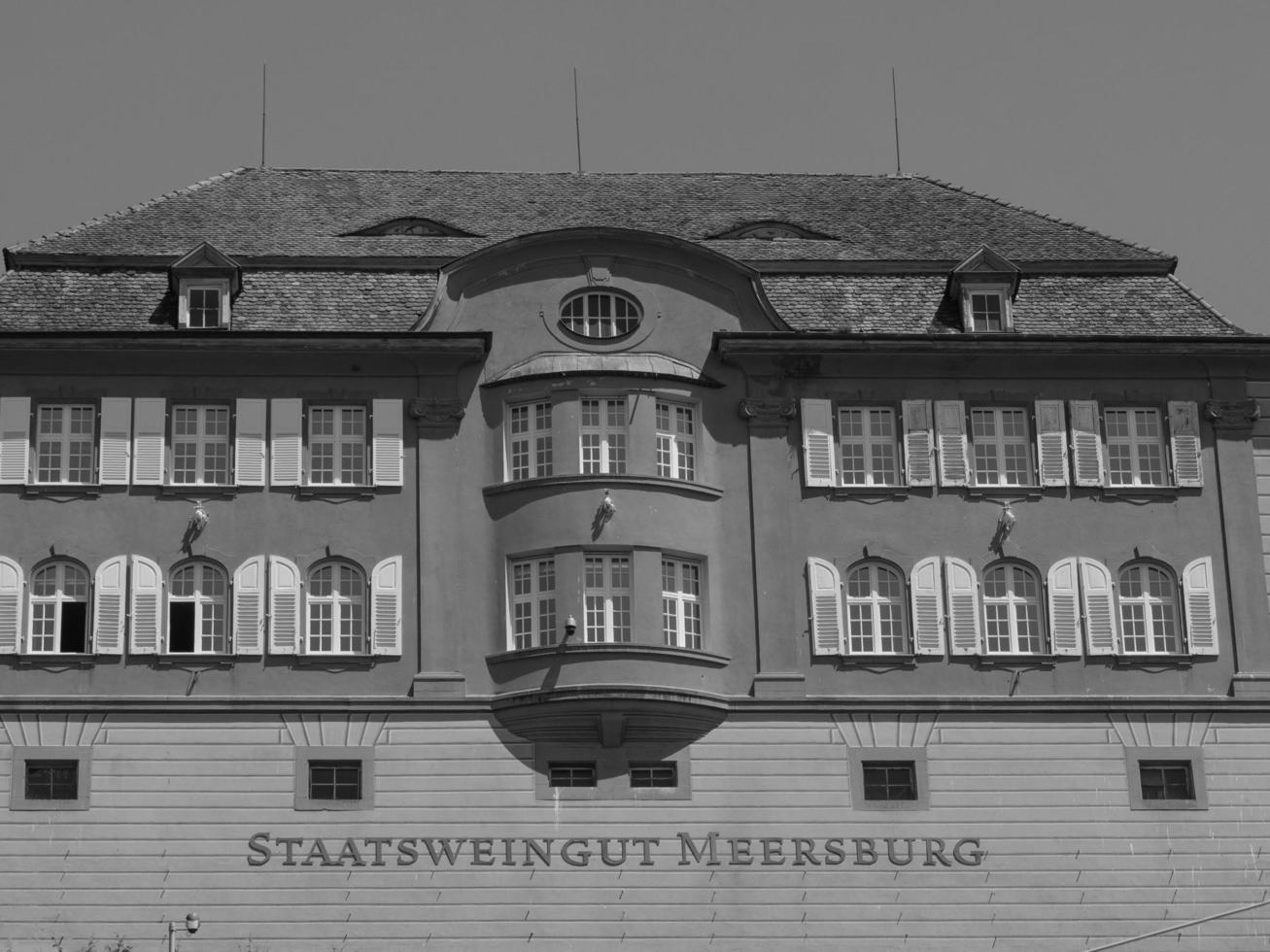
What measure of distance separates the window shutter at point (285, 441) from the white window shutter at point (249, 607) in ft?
5.57

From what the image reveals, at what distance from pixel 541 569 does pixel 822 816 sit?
7.15m

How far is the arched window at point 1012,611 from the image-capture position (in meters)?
52.8

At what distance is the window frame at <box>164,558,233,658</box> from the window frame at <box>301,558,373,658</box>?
4.83ft

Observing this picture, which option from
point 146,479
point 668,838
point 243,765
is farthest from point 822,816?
point 146,479

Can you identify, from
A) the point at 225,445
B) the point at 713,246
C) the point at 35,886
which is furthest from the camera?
the point at 713,246

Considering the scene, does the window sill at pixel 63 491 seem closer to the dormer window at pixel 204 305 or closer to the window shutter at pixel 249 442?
the window shutter at pixel 249 442

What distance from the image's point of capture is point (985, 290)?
5547 centimetres

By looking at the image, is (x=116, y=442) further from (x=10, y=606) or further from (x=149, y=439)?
(x=10, y=606)

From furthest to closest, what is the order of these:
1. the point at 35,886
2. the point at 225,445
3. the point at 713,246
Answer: the point at 713,246 → the point at 225,445 → the point at 35,886

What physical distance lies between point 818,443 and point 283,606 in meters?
11.0

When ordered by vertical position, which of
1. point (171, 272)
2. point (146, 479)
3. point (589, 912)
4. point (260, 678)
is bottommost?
point (589, 912)

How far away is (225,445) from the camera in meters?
53.0

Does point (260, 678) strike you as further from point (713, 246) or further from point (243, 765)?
point (713, 246)

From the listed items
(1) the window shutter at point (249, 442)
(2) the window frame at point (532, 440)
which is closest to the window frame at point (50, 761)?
(1) the window shutter at point (249, 442)
